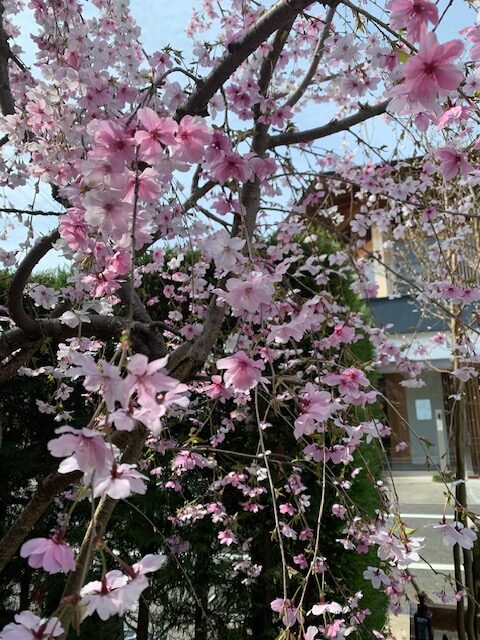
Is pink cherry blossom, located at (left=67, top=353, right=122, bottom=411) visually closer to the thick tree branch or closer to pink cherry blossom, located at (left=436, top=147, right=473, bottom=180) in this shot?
the thick tree branch

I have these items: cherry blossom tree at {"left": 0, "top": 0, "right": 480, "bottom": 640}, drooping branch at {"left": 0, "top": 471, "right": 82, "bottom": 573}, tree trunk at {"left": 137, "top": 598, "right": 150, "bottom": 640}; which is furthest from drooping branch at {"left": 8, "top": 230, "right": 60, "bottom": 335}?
tree trunk at {"left": 137, "top": 598, "right": 150, "bottom": 640}

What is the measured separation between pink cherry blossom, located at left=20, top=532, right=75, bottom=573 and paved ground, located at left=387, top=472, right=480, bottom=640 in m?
2.07

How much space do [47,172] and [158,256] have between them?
128cm

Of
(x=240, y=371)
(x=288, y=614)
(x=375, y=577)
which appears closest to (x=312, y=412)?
(x=240, y=371)

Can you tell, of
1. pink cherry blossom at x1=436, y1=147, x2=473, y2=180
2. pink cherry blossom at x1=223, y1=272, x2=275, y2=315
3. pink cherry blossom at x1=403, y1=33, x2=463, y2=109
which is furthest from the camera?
pink cherry blossom at x1=436, y1=147, x2=473, y2=180

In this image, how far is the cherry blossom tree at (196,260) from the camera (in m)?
0.76

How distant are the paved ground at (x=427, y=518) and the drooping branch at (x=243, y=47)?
2.08 meters

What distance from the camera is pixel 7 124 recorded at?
186 cm

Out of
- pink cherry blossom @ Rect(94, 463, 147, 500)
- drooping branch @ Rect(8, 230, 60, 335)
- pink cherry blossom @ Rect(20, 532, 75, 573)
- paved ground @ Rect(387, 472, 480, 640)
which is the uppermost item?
drooping branch @ Rect(8, 230, 60, 335)

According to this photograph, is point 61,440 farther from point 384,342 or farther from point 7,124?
point 384,342

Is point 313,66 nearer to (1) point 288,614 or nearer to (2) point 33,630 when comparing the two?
(1) point 288,614

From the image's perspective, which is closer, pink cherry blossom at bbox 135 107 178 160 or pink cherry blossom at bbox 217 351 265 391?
pink cherry blossom at bbox 135 107 178 160

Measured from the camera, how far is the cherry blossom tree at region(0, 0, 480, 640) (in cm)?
76

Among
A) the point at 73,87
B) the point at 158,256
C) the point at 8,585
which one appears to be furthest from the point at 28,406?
the point at 73,87
